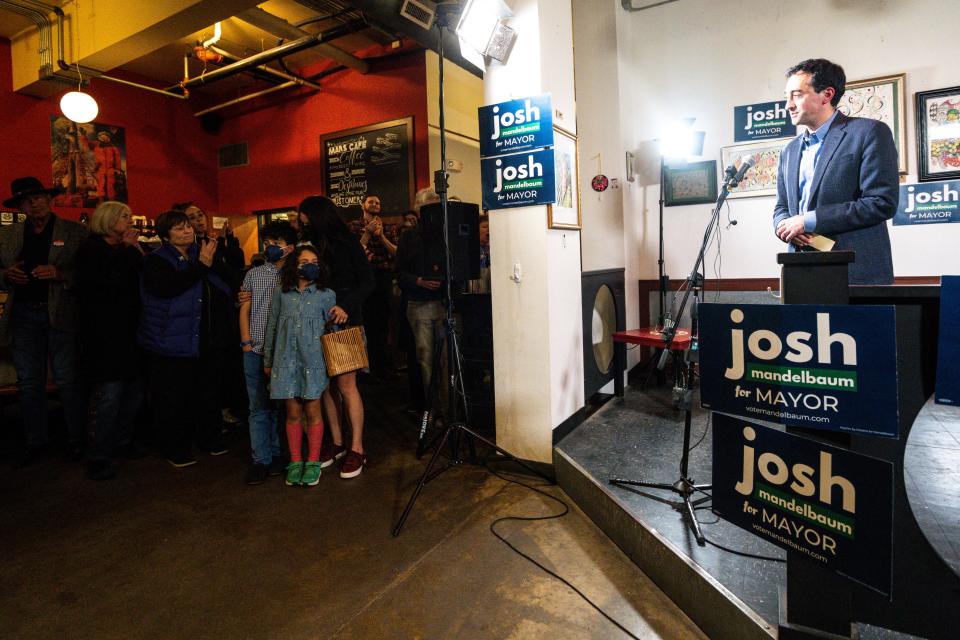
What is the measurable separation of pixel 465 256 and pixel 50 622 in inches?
99.7

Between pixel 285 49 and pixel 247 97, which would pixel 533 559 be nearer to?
pixel 285 49

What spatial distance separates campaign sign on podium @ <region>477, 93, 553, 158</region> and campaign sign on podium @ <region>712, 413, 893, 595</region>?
1.91 meters

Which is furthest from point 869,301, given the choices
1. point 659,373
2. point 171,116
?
point 171,116

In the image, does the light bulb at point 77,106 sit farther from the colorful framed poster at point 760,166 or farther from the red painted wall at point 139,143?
the colorful framed poster at point 760,166

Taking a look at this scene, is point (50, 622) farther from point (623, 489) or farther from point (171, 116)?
point (171, 116)

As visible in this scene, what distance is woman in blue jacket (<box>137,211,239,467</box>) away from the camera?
3.07 meters

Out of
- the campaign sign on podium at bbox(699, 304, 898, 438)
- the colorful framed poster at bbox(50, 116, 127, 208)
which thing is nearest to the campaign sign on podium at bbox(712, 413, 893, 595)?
the campaign sign on podium at bbox(699, 304, 898, 438)

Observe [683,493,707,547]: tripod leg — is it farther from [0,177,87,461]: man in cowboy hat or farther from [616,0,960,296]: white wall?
[0,177,87,461]: man in cowboy hat

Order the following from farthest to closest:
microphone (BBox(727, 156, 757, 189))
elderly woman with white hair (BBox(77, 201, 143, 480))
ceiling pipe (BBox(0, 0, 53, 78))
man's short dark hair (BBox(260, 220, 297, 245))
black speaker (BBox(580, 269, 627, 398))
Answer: ceiling pipe (BBox(0, 0, 53, 78)), black speaker (BBox(580, 269, 627, 398)), elderly woman with white hair (BBox(77, 201, 143, 480)), man's short dark hair (BBox(260, 220, 297, 245)), microphone (BBox(727, 156, 757, 189))

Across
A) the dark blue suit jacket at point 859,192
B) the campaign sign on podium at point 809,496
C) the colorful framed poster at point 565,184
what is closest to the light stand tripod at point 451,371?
the colorful framed poster at point 565,184

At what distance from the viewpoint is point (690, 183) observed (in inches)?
175

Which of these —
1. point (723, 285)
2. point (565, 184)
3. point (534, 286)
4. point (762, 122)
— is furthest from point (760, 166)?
point (534, 286)

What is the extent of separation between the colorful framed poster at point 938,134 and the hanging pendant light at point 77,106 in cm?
716

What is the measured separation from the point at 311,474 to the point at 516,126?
2218mm
